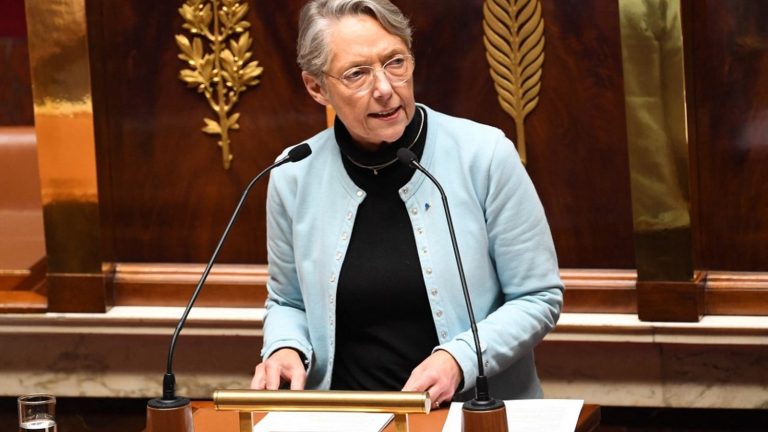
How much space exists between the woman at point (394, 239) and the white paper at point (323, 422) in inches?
4.5

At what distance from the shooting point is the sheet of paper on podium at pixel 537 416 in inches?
82.7

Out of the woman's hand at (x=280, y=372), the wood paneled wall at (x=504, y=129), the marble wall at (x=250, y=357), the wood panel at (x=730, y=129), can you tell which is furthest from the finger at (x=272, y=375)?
the wood panel at (x=730, y=129)

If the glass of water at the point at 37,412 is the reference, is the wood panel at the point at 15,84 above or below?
above

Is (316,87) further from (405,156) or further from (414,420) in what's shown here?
(414,420)

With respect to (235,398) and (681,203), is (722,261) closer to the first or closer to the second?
(681,203)

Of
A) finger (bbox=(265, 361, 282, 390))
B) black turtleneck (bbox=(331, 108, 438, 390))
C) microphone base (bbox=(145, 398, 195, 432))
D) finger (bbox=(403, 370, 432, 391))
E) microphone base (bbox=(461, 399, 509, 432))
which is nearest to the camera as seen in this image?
microphone base (bbox=(461, 399, 509, 432))

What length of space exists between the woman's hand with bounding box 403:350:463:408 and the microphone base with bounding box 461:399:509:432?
1.08 feet

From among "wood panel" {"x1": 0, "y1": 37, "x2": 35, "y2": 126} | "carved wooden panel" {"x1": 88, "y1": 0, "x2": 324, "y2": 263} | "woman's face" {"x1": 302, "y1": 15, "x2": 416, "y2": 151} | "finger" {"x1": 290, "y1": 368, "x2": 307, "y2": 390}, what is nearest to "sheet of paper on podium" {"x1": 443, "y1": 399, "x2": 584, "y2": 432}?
"finger" {"x1": 290, "y1": 368, "x2": 307, "y2": 390}

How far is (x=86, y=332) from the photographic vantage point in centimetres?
396

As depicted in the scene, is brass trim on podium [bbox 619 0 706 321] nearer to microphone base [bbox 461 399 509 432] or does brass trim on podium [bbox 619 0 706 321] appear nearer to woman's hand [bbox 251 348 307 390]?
woman's hand [bbox 251 348 307 390]

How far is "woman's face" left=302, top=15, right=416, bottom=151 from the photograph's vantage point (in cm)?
242

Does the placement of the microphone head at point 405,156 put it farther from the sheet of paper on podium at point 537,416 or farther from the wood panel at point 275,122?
the wood panel at point 275,122

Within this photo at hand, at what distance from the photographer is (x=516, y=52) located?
3637 mm

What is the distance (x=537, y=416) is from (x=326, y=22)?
817 mm
